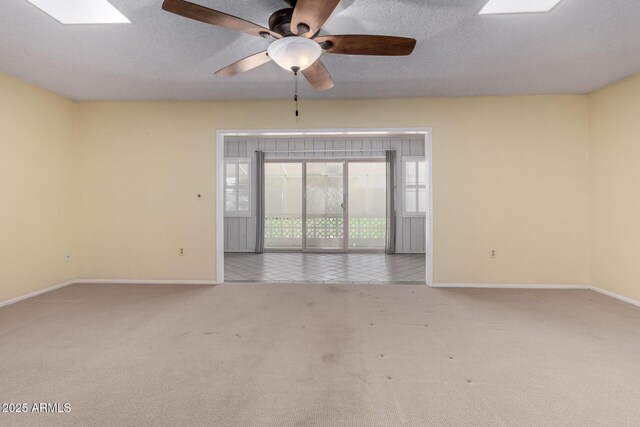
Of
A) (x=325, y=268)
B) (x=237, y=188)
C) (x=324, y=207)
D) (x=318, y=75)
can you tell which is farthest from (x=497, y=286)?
(x=237, y=188)

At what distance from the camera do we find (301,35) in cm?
176

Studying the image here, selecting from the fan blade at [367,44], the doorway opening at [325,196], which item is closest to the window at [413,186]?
the doorway opening at [325,196]

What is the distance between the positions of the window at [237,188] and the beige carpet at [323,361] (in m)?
3.63

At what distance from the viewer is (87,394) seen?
1600mm

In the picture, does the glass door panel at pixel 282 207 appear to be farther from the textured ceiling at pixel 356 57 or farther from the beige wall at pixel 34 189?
the beige wall at pixel 34 189

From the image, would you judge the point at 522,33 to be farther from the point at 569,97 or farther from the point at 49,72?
the point at 49,72

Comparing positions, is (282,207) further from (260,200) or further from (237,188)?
(237,188)

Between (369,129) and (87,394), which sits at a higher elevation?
(369,129)

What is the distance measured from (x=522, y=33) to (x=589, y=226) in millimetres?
2737

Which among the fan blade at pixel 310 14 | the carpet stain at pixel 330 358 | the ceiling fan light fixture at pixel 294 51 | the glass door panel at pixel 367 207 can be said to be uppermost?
the fan blade at pixel 310 14

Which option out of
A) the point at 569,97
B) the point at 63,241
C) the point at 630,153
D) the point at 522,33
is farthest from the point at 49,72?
the point at 630,153

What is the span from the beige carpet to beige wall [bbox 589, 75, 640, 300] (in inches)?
18.6

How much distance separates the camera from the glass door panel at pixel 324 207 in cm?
668

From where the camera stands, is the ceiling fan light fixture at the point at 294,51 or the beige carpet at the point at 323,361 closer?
the beige carpet at the point at 323,361
